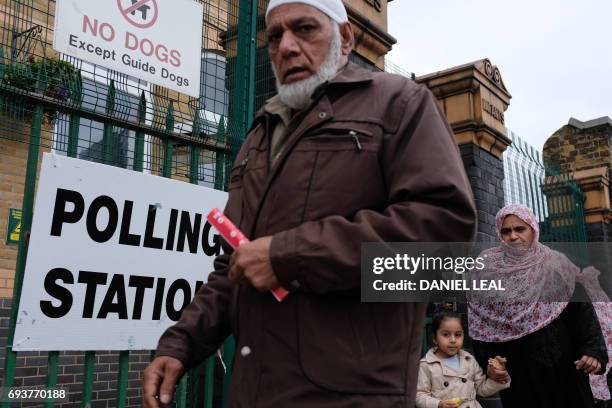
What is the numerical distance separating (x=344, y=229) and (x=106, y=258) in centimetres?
170

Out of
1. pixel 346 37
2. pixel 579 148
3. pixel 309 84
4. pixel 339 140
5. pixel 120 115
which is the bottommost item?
pixel 339 140

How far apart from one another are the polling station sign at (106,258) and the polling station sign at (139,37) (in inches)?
21.0

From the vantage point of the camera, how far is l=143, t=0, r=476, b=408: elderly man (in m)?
1.32

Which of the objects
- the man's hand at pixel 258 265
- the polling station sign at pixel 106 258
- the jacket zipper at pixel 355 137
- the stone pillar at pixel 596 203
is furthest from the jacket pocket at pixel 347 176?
the stone pillar at pixel 596 203

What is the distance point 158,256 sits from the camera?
2846mm

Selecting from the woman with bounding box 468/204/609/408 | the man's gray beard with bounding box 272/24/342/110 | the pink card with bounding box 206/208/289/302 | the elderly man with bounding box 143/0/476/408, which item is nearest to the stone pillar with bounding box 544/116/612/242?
the woman with bounding box 468/204/609/408

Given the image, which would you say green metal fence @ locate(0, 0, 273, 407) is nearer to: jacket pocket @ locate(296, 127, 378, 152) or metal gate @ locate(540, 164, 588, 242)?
jacket pocket @ locate(296, 127, 378, 152)

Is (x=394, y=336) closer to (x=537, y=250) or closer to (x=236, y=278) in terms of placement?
(x=236, y=278)

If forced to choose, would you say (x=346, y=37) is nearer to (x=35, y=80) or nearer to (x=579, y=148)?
(x=35, y=80)

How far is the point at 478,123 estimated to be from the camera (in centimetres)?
559

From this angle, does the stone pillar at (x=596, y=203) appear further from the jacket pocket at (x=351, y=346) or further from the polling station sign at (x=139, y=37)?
the jacket pocket at (x=351, y=346)

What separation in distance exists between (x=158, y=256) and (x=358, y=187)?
1679mm

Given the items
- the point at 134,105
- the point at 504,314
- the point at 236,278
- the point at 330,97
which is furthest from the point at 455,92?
the point at 236,278

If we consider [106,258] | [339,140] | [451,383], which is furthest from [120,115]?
[451,383]
